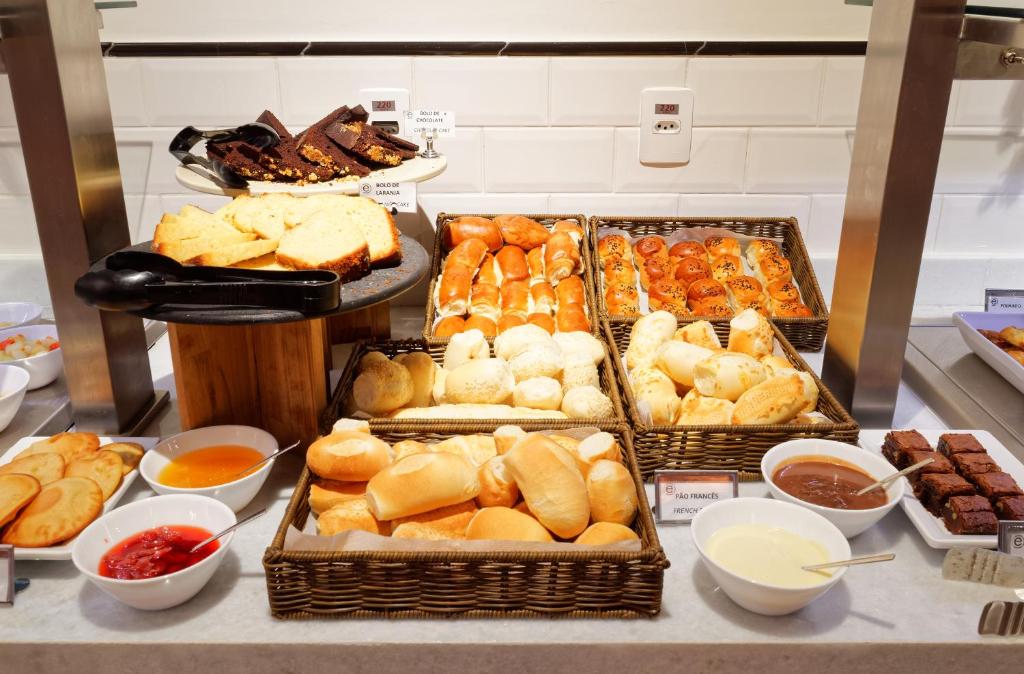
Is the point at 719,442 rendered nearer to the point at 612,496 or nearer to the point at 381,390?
the point at 612,496

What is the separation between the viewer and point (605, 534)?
1312 mm

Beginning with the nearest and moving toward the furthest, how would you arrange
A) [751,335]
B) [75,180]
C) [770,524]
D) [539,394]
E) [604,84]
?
[770,524], [75,180], [539,394], [751,335], [604,84]

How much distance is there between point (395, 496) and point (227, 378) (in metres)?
0.55

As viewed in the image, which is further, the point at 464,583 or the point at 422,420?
the point at 422,420

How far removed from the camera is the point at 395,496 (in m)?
1.33

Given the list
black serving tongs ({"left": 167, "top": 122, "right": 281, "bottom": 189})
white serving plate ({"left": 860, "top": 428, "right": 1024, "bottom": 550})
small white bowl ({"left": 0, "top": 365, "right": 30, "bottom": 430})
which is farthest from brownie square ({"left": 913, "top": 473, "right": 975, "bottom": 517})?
small white bowl ({"left": 0, "top": 365, "right": 30, "bottom": 430})

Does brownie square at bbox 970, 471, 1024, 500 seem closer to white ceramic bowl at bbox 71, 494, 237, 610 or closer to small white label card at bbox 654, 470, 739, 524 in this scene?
small white label card at bbox 654, 470, 739, 524

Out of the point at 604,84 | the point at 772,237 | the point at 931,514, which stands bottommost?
the point at 931,514

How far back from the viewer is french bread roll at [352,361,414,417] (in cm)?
171

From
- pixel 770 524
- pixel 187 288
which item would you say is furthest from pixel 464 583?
pixel 187 288

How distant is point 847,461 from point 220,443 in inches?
47.7

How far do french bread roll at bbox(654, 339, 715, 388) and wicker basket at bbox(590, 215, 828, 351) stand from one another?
28 centimetres

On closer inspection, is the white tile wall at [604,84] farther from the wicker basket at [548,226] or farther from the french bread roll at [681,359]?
the french bread roll at [681,359]

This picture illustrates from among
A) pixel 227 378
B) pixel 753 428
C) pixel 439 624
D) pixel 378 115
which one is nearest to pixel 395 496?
pixel 439 624
